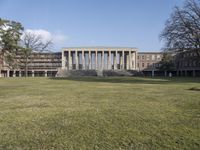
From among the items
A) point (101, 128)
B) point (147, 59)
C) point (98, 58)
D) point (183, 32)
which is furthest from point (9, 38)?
point (147, 59)

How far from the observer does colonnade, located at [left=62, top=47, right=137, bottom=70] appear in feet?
389

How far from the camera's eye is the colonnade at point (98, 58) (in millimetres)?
118688

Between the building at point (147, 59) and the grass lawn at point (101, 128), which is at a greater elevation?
the building at point (147, 59)

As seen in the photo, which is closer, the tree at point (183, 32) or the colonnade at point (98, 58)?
the tree at point (183, 32)

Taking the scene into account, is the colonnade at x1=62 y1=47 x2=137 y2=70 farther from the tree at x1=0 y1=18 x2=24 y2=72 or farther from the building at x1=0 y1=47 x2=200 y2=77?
the tree at x1=0 y1=18 x2=24 y2=72

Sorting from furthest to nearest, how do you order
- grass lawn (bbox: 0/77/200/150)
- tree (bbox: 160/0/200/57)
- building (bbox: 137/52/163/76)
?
building (bbox: 137/52/163/76) → tree (bbox: 160/0/200/57) → grass lawn (bbox: 0/77/200/150)

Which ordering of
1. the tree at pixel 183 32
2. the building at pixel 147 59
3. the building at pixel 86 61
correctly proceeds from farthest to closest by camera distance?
the building at pixel 147 59 < the building at pixel 86 61 < the tree at pixel 183 32

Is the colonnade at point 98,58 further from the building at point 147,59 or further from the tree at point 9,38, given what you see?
the tree at point 9,38

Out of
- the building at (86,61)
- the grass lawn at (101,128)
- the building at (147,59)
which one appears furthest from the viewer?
the building at (147,59)

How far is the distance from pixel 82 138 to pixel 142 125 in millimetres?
1708

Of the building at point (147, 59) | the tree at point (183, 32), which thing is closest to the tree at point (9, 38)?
the tree at point (183, 32)

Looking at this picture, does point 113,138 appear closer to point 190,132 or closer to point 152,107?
point 190,132

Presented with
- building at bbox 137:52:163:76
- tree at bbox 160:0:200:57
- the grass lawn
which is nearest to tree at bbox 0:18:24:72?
tree at bbox 160:0:200:57

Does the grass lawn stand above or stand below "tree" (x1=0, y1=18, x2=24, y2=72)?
below
